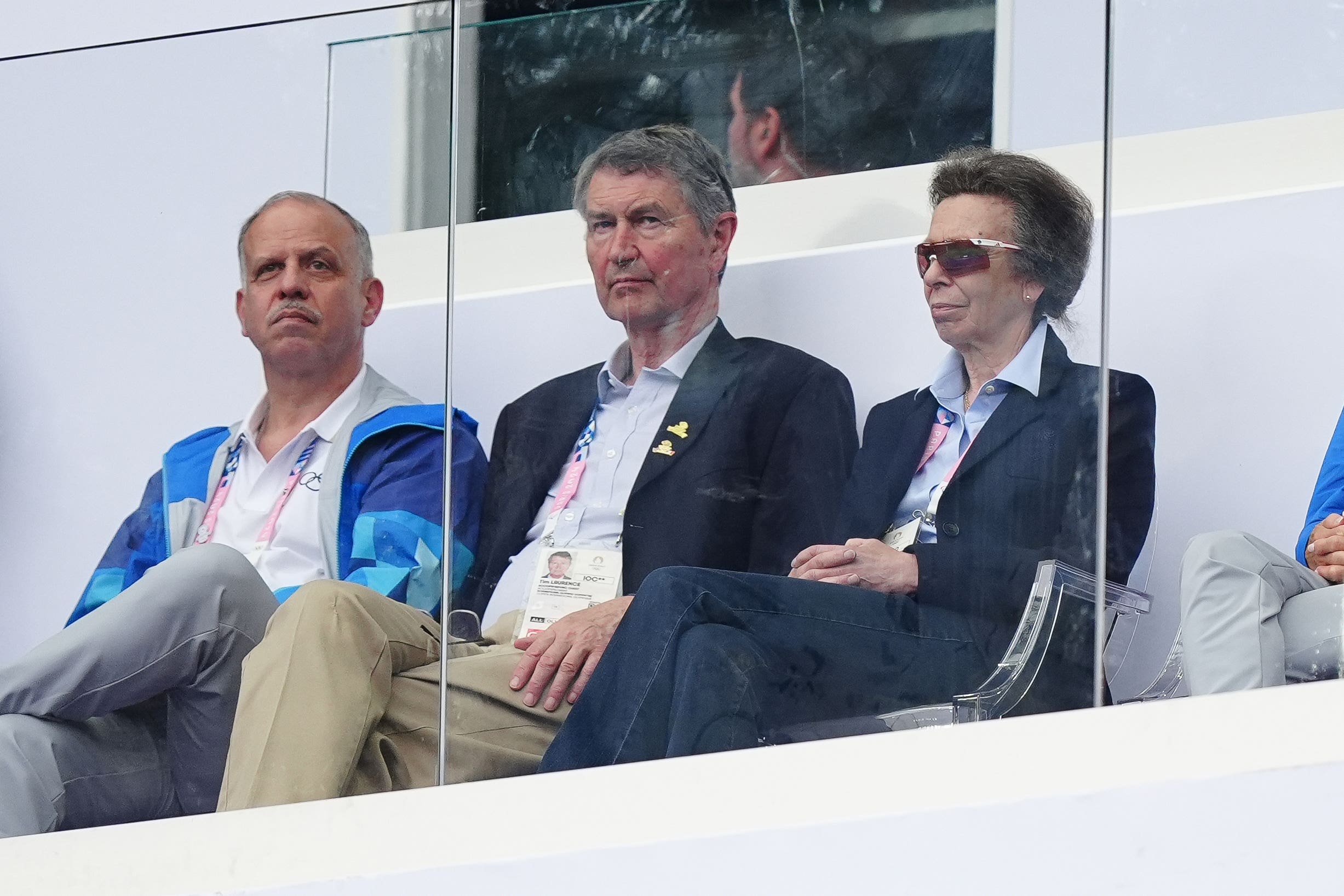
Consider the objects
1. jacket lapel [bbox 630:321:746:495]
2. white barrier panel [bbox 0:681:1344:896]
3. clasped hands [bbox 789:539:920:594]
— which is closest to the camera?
white barrier panel [bbox 0:681:1344:896]

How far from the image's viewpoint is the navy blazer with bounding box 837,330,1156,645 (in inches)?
71.7

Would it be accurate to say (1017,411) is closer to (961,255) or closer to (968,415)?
(968,415)

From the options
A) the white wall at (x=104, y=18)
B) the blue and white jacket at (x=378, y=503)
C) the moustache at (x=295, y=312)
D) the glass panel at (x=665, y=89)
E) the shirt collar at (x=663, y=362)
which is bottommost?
the blue and white jacket at (x=378, y=503)

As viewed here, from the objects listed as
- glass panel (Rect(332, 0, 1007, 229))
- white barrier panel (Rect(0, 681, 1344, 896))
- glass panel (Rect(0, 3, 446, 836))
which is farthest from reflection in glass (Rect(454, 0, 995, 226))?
white barrier panel (Rect(0, 681, 1344, 896))

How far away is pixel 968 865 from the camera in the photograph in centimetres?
152

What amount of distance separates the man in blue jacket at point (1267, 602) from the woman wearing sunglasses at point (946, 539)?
81mm

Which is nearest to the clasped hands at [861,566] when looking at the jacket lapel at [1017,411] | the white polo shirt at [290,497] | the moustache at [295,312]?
the jacket lapel at [1017,411]

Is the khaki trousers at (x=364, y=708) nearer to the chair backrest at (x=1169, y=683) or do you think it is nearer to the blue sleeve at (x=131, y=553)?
the blue sleeve at (x=131, y=553)

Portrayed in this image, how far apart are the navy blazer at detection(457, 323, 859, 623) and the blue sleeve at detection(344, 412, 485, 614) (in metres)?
0.02

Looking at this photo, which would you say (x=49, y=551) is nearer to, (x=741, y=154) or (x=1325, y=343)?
(x=741, y=154)

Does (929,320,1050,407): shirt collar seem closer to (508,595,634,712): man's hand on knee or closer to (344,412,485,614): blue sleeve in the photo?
(508,595,634,712): man's hand on knee

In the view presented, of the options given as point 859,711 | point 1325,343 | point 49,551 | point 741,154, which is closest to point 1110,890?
point 859,711

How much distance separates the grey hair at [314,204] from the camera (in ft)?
6.96

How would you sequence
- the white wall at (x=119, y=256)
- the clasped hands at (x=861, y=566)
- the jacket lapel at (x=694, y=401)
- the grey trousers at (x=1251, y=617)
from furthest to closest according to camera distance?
the white wall at (x=119, y=256) → the jacket lapel at (x=694, y=401) → the clasped hands at (x=861, y=566) → the grey trousers at (x=1251, y=617)
